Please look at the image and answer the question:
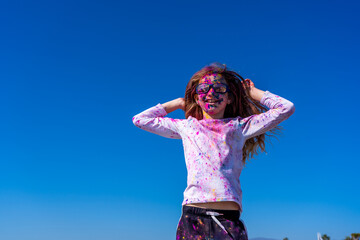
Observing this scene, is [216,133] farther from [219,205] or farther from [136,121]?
[136,121]

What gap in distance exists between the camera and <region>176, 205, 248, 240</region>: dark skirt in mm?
3828

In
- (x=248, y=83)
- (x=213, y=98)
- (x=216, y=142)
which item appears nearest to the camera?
(x=216, y=142)

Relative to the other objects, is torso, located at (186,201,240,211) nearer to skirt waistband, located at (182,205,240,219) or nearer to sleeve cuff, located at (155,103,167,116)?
skirt waistband, located at (182,205,240,219)

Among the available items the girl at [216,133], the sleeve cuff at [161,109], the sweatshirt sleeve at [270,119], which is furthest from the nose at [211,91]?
the sleeve cuff at [161,109]

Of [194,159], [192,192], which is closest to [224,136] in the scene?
[194,159]

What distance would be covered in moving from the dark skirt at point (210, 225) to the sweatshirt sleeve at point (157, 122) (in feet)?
3.31

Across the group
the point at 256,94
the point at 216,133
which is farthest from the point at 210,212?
the point at 256,94

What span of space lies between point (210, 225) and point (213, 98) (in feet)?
4.75

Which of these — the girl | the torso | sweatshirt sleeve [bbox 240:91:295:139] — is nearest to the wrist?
the girl

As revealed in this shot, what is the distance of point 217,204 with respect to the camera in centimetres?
395

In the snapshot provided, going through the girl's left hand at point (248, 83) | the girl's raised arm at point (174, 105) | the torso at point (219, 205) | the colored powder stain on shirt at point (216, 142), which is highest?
the girl's left hand at point (248, 83)

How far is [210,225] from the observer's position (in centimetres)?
385

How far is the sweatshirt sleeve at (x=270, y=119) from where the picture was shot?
4332mm

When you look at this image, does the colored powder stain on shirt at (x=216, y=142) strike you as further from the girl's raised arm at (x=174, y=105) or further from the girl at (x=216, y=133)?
the girl's raised arm at (x=174, y=105)
